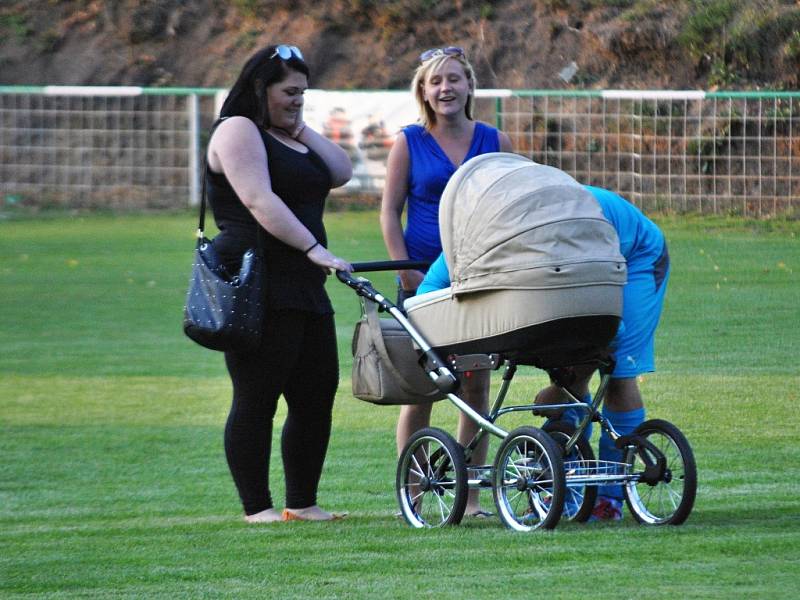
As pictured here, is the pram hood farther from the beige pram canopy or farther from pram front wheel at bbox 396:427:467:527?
pram front wheel at bbox 396:427:467:527

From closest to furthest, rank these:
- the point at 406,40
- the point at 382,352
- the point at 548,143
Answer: the point at 382,352
the point at 548,143
the point at 406,40

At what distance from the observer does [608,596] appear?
4.18 meters

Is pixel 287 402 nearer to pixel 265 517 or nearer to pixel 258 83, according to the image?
pixel 265 517

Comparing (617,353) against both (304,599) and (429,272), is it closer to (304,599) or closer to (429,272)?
(429,272)

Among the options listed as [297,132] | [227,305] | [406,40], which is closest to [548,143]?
[406,40]

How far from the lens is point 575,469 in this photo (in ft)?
17.2

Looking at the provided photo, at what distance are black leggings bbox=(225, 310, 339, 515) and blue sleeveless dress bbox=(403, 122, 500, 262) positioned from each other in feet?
1.74

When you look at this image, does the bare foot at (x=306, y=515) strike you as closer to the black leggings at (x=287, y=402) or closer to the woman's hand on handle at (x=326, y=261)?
the black leggings at (x=287, y=402)

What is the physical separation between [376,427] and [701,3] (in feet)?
50.5

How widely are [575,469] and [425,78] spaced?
1713 mm

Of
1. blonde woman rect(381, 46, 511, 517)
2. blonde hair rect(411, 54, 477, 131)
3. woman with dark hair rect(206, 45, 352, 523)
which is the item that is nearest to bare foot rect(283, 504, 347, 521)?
→ woman with dark hair rect(206, 45, 352, 523)

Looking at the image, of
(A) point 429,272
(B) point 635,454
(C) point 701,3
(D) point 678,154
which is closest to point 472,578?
(B) point 635,454

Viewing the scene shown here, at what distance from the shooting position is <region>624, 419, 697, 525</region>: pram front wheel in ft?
16.9

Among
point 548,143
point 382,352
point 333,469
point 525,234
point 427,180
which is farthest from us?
point 548,143
